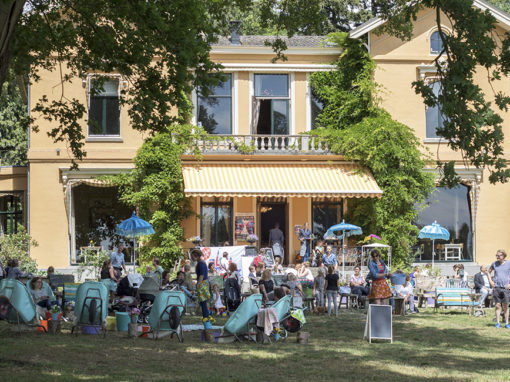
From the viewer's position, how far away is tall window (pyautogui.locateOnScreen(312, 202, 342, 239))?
27.0m

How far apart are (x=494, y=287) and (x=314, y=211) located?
11.2m

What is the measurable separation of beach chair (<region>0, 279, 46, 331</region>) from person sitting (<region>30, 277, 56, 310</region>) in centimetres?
187

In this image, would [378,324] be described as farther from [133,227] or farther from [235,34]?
[235,34]

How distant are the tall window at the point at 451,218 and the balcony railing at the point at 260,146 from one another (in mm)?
4098

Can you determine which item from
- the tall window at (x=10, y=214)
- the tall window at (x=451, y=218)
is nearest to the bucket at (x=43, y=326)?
the tall window at (x=10, y=214)

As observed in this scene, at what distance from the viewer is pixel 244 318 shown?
1336 centimetres

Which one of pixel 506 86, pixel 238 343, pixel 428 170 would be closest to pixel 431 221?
pixel 428 170

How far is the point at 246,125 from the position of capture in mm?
27281

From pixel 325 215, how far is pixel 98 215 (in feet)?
25.0

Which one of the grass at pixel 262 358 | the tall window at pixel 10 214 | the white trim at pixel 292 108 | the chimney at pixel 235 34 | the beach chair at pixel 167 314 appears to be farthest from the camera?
the chimney at pixel 235 34

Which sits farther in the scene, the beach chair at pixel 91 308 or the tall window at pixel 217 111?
the tall window at pixel 217 111

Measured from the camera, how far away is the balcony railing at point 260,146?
2614cm

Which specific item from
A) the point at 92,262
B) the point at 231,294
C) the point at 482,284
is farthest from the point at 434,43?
the point at 92,262

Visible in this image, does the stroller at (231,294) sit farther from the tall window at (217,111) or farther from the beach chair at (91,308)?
the tall window at (217,111)
